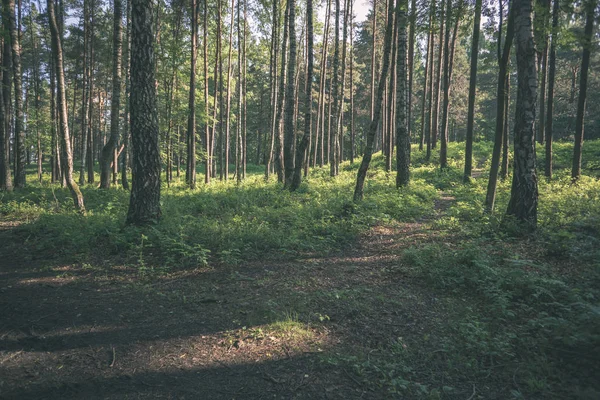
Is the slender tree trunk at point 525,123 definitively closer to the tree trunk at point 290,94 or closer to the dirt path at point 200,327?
the dirt path at point 200,327

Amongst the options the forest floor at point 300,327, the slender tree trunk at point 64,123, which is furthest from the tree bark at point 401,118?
the slender tree trunk at point 64,123

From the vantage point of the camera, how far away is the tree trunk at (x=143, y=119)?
24.3ft

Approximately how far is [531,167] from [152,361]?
8872mm

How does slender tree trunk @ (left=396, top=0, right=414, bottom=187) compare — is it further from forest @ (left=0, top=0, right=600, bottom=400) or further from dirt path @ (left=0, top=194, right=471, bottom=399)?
dirt path @ (left=0, top=194, right=471, bottom=399)

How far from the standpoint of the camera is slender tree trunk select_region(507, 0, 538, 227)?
775cm

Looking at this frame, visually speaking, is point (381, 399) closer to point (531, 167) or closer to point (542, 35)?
point (531, 167)

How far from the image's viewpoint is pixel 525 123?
25.8 feet

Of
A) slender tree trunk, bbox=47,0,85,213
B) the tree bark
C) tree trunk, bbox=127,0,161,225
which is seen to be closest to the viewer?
tree trunk, bbox=127,0,161,225

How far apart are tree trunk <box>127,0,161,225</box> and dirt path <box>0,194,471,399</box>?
5.76 ft

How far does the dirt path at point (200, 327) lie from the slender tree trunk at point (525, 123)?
4223mm

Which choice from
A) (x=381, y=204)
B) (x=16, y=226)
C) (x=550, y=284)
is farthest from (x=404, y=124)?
(x=16, y=226)

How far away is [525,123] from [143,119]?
9270 millimetres

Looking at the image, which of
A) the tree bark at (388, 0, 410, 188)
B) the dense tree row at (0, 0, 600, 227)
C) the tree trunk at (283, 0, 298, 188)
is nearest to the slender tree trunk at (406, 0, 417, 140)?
the dense tree row at (0, 0, 600, 227)

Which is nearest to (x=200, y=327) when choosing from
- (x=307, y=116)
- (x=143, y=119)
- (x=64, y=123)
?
(x=143, y=119)
